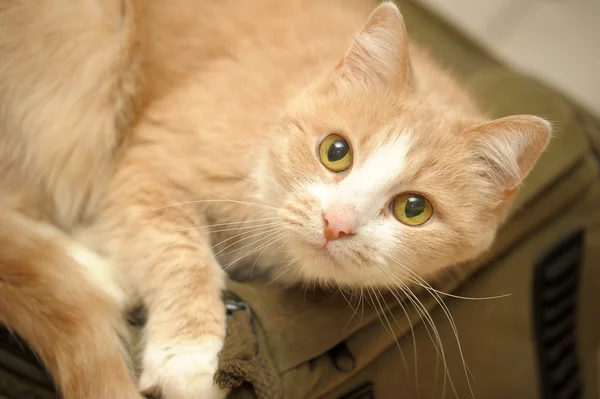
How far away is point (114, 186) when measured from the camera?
3.82ft

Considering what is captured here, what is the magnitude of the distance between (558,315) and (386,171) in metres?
0.89

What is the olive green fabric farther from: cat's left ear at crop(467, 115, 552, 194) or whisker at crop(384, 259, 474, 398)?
cat's left ear at crop(467, 115, 552, 194)

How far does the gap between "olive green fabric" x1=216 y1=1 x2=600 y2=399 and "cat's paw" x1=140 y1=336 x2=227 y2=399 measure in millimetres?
61

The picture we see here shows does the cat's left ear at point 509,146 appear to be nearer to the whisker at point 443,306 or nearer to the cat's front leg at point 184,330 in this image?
the whisker at point 443,306

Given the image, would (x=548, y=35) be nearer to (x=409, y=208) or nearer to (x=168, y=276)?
(x=409, y=208)

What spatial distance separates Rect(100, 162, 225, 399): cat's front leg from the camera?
3.25ft

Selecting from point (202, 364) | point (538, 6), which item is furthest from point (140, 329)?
point (538, 6)

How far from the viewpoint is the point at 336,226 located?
0.85 m

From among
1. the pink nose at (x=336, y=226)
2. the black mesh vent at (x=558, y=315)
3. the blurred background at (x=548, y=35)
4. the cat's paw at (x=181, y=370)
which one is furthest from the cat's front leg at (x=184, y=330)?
the blurred background at (x=548, y=35)

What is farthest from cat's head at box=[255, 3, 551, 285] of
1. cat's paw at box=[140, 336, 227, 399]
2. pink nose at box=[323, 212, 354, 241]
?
cat's paw at box=[140, 336, 227, 399]

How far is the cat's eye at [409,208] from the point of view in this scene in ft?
3.04

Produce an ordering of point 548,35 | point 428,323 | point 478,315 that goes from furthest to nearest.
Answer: point 548,35 < point 478,315 < point 428,323

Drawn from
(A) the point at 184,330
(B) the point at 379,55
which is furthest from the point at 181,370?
(B) the point at 379,55

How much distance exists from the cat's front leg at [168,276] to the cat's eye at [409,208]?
1.38ft
